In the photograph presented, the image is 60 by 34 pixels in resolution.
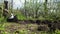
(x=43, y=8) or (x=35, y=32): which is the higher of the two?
(x=43, y=8)

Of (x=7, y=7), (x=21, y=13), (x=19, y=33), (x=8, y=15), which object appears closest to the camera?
(x=19, y=33)

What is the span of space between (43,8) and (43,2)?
0.68 metres

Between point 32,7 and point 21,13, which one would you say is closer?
point 32,7

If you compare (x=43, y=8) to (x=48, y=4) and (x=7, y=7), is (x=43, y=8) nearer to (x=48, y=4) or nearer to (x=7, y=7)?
(x=48, y=4)

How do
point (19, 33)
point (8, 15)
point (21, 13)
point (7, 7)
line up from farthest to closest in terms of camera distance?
point (21, 13) → point (7, 7) → point (8, 15) → point (19, 33)

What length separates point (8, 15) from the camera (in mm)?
12695

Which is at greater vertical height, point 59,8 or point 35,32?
point 59,8

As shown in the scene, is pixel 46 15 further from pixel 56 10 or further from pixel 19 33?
pixel 19 33

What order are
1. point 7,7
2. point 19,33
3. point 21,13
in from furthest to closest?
point 21,13, point 7,7, point 19,33

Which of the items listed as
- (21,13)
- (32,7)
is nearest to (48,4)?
(32,7)

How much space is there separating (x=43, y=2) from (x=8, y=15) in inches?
131

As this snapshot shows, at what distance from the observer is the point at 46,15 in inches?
527

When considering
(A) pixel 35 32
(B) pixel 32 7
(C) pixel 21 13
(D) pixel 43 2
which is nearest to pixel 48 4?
(D) pixel 43 2

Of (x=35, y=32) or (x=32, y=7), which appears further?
(x=32, y=7)
